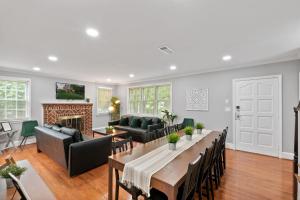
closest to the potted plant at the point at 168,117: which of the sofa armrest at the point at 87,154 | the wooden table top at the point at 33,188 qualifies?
the sofa armrest at the point at 87,154

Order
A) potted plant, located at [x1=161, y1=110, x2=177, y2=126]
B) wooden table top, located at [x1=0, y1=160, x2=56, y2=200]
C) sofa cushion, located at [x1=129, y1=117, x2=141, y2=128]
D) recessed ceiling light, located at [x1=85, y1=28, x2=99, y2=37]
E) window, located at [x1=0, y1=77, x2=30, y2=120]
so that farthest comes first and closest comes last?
sofa cushion, located at [x1=129, y1=117, x2=141, y2=128]
potted plant, located at [x1=161, y1=110, x2=177, y2=126]
window, located at [x1=0, y1=77, x2=30, y2=120]
recessed ceiling light, located at [x1=85, y1=28, x2=99, y2=37]
wooden table top, located at [x1=0, y1=160, x2=56, y2=200]

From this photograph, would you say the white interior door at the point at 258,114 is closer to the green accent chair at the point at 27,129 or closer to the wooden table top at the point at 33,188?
the wooden table top at the point at 33,188

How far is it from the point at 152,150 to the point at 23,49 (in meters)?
3.33

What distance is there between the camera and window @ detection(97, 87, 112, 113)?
7.29m

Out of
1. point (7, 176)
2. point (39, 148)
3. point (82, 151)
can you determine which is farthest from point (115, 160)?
point (39, 148)

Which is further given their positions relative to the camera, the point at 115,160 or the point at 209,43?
the point at 209,43

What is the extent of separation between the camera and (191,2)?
162 cm

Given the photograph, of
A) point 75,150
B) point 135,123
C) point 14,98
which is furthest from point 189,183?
point 14,98

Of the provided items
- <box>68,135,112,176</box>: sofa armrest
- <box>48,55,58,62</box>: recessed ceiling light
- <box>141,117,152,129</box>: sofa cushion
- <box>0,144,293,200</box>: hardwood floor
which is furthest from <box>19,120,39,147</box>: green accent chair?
<box>141,117,152,129</box>: sofa cushion

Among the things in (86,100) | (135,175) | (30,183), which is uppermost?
(86,100)

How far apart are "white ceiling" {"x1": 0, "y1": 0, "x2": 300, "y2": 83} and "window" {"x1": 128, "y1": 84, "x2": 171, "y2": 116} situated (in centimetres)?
265

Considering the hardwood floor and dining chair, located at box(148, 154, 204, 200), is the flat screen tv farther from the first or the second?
dining chair, located at box(148, 154, 204, 200)

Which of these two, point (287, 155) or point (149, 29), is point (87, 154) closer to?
point (149, 29)

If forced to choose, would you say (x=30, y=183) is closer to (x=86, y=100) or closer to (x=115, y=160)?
(x=115, y=160)
